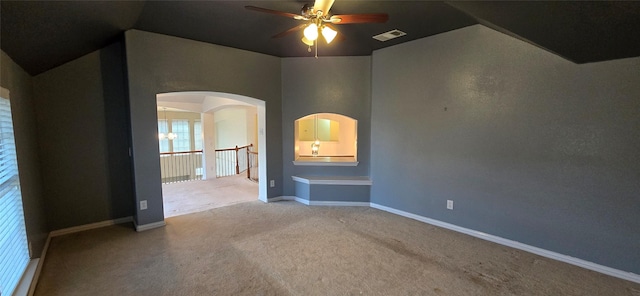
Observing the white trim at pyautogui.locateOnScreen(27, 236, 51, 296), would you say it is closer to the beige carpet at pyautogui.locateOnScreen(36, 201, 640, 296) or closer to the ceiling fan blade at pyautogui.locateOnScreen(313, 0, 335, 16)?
the beige carpet at pyautogui.locateOnScreen(36, 201, 640, 296)

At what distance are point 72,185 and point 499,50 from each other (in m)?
5.54

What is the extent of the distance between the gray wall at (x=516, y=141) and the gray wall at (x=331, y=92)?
43 centimetres

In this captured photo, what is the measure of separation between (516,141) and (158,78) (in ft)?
14.7

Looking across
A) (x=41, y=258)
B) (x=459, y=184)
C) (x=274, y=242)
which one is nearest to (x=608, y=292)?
(x=459, y=184)

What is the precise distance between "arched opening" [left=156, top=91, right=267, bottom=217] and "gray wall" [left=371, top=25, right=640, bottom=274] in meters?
2.54

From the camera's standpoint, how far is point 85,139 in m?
3.44

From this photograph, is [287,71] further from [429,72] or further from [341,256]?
[341,256]

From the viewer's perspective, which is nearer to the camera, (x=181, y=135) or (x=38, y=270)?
(x=38, y=270)

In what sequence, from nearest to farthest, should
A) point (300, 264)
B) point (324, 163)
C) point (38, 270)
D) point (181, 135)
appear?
point (38, 270) → point (300, 264) → point (324, 163) → point (181, 135)

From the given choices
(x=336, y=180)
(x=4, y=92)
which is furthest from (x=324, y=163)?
(x=4, y=92)

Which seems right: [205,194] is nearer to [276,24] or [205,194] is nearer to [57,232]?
[57,232]

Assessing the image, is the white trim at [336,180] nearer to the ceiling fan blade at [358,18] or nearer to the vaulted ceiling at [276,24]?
the vaulted ceiling at [276,24]

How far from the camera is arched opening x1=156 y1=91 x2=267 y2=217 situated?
15.4 feet

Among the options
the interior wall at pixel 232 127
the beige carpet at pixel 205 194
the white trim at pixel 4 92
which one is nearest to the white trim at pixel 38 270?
the beige carpet at pixel 205 194
